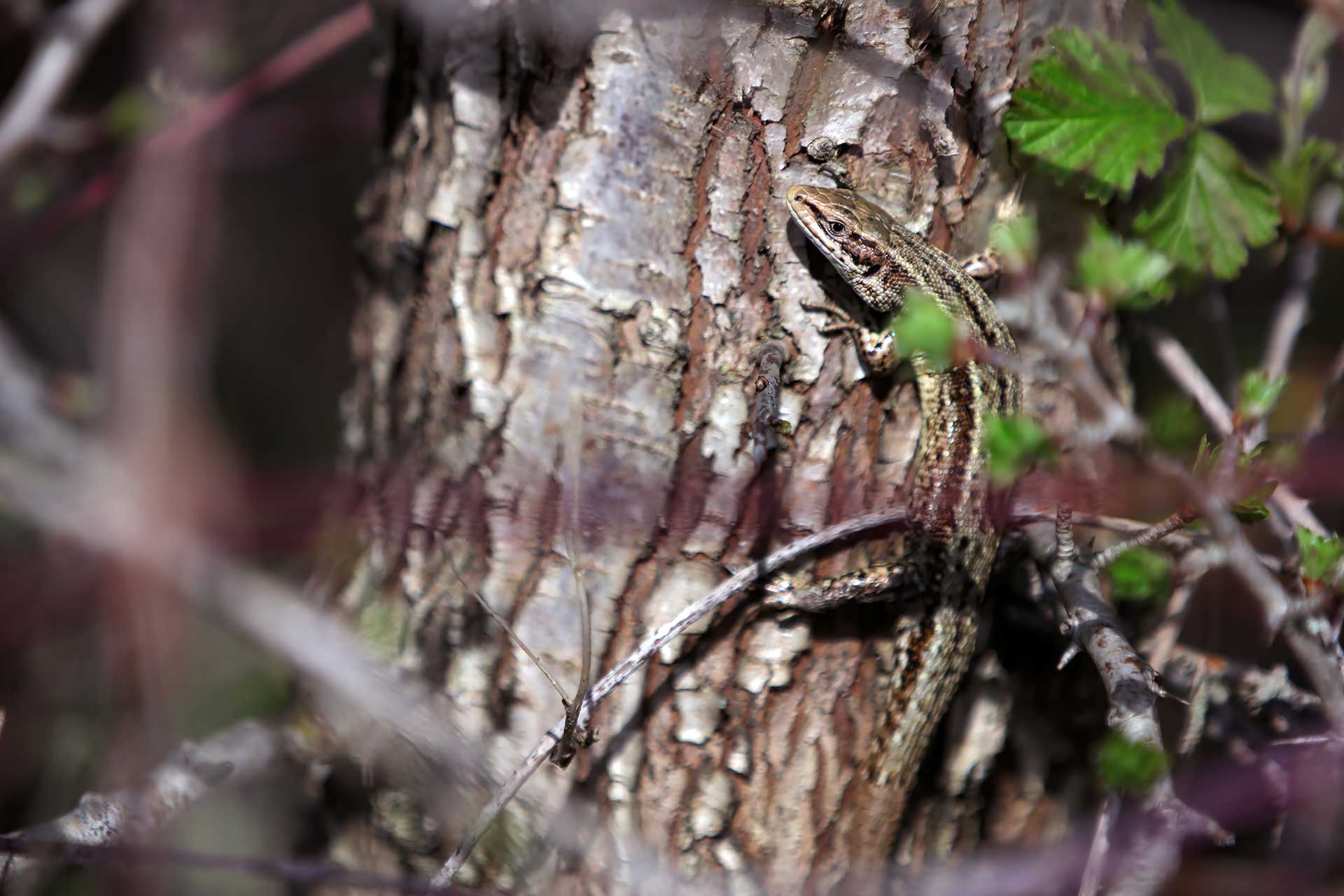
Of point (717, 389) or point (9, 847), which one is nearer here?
point (9, 847)

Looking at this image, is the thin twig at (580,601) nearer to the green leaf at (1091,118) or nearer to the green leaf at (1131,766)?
the green leaf at (1131,766)

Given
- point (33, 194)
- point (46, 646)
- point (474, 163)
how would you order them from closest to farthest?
1. point (474, 163)
2. point (33, 194)
3. point (46, 646)

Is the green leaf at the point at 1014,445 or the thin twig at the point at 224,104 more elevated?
the thin twig at the point at 224,104

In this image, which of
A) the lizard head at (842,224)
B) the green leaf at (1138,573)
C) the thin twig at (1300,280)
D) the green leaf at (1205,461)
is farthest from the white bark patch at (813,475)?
the thin twig at (1300,280)

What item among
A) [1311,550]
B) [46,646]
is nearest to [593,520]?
[1311,550]

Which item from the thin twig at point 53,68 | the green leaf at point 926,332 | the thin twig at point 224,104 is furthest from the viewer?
the thin twig at point 53,68

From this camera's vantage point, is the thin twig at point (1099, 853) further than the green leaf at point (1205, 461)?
Yes

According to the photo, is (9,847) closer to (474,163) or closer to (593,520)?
(593,520)

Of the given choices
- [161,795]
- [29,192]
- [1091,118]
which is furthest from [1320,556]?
[29,192]
